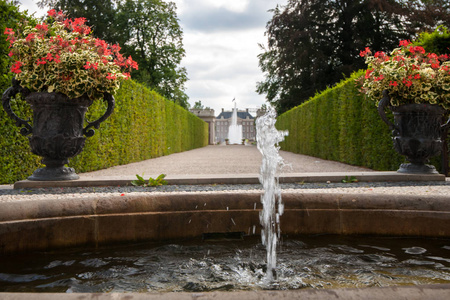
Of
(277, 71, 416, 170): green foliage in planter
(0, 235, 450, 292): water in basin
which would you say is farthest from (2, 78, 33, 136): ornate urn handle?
(277, 71, 416, 170): green foliage in planter

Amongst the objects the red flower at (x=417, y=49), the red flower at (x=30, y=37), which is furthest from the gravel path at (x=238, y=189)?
the red flower at (x=417, y=49)

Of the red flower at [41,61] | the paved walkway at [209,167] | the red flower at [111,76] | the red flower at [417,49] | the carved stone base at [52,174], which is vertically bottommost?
the paved walkway at [209,167]

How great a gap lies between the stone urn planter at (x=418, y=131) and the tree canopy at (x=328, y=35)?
1537 cm

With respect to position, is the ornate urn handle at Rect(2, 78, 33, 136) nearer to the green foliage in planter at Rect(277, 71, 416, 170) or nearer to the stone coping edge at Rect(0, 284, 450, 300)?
the stone coping edge at Rect(0, 284, 450, 300)

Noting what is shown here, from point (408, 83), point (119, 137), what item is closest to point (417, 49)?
point (408, 83)

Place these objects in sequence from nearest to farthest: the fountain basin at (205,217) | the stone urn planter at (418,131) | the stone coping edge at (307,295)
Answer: the stone coping edge at (307,295) < the fountain basin at (205,217) < the stone urn planter at (418,131)

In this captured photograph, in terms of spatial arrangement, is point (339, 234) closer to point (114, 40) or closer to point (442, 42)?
point (442, 42)

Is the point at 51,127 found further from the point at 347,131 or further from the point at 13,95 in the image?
the point at 347,131

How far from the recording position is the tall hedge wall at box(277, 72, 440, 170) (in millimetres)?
8219

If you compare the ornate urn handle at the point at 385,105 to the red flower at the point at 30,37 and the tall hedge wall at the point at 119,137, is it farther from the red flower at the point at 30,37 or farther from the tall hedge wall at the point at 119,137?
the tall hedge wall at the point at 119,137

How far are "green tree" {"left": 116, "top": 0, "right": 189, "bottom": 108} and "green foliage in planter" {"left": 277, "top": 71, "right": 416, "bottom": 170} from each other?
56.3 ft

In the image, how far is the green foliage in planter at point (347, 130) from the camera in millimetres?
8242

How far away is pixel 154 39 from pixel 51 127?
92.6 ft

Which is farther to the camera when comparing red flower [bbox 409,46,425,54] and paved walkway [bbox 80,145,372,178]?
paved walkway [bbox 80,145,372,178]
